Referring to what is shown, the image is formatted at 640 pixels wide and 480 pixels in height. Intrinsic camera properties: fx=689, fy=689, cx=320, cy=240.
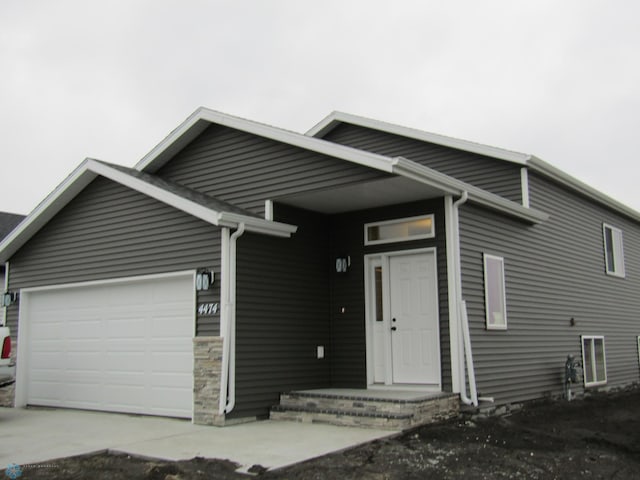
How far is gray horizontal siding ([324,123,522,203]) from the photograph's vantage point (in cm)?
1175

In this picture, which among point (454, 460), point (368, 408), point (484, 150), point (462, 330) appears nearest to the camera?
point (454, 460)

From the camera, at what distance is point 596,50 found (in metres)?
14.9

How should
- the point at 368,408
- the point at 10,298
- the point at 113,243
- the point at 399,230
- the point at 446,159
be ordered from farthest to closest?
the point at 446,159, the point at 10,298, the point at 113,243, the point at 399,230, the point at 368,408

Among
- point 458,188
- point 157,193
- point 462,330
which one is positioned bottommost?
point 462,330

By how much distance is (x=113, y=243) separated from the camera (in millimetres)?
10648

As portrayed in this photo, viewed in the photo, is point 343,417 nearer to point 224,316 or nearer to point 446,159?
point 224,316

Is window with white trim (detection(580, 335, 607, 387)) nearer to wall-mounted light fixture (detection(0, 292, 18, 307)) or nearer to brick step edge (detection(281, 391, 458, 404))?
brick step edge (detection(281, 391, 458, 404))

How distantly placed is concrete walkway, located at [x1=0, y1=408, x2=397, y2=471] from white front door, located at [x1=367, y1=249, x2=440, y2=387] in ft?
6.13

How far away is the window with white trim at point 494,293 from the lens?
32.3 feet

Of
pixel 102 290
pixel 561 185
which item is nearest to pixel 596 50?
pixel 561 185

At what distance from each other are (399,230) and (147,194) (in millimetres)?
3741

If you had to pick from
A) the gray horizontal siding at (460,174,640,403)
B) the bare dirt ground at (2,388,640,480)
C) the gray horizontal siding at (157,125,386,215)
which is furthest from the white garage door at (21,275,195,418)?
the gray horizontal siding at (460,174,640,403)

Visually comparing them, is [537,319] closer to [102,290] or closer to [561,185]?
[561,185]

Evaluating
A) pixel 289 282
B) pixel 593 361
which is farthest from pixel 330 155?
pixel 593 361
